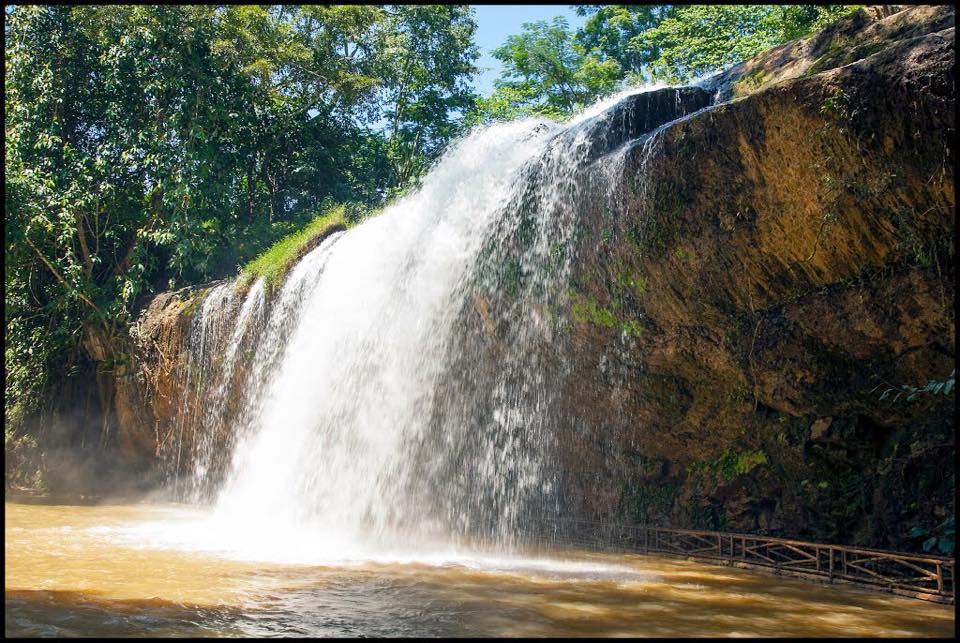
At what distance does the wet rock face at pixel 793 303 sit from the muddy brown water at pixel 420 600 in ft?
5.82

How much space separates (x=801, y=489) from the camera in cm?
989

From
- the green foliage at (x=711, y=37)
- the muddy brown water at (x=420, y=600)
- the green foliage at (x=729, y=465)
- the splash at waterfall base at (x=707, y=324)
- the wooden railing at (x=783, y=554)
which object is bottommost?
the muddy brown water at (x=420, y=600)

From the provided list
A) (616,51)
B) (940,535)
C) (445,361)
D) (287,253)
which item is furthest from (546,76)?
(940,535)

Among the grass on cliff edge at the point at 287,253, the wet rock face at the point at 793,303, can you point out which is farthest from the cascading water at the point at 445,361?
the grass on cliff edge at the point at 287,253

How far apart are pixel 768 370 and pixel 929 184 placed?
121 inches

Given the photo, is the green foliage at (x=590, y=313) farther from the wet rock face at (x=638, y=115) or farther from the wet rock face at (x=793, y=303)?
the wet rock face at (x=638, y=115)

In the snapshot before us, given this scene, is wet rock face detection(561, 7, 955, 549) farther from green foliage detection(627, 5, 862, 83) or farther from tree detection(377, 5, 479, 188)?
tree detection(377, 5, 479, 188)

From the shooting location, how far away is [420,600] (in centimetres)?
658

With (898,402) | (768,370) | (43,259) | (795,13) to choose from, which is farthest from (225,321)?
(795,13)

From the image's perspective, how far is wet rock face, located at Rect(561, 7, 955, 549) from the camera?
7.65m

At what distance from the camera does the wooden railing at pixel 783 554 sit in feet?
24.6

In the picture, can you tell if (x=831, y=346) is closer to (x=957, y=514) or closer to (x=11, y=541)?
(x=957, y=514)

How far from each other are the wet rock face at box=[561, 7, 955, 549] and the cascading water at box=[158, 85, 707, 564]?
783mm

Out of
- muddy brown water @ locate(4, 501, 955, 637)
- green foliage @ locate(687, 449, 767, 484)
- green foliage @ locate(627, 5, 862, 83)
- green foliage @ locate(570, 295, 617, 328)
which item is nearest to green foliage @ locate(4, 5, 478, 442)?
green foliage @ locate(627, 5, 862, 83)
